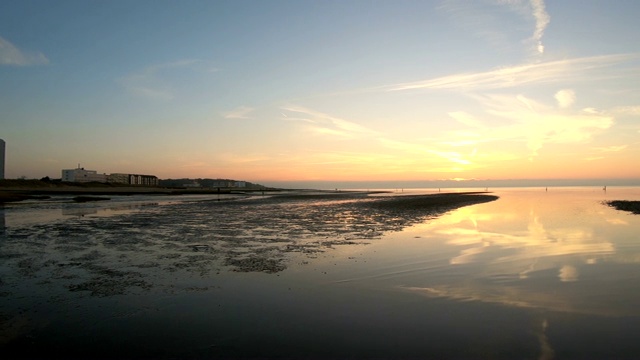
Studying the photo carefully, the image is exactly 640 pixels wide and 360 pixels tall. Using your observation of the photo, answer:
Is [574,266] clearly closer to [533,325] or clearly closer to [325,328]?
[533,325]

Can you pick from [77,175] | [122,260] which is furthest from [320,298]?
[77,175]

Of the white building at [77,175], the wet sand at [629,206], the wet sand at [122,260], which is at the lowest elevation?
the wet sand at [122,260]

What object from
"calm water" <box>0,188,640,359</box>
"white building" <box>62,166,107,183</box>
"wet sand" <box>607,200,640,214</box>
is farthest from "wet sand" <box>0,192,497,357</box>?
"white building" <box>62,166,107,183</box>

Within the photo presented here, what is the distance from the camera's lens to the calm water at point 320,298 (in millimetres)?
6555

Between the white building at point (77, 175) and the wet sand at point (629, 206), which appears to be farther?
the white building at point (77, 175)

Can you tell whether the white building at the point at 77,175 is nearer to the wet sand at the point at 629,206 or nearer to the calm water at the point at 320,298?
the calm water at the point at 320,298

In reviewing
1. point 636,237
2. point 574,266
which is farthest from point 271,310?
point 636,237

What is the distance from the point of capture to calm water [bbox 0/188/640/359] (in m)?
6.55

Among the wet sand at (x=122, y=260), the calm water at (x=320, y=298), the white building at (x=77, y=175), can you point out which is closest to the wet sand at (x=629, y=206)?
the calm water at (x=320, y=298)

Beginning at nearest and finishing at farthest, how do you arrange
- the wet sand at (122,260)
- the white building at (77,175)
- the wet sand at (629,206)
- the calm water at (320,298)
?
the calm water at (320,298) → the wet sand at (122,260) → the wet sand at (629,206) → the white building at (77,175)

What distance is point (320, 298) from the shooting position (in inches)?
371

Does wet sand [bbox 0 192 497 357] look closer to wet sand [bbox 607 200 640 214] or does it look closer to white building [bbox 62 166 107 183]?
wet sand [bbox 607 200 640 214]

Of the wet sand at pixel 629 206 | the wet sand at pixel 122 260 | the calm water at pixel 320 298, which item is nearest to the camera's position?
the calm water at pixel 320 298

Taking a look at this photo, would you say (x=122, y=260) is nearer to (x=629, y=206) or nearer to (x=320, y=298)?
(x=320, y=298)
